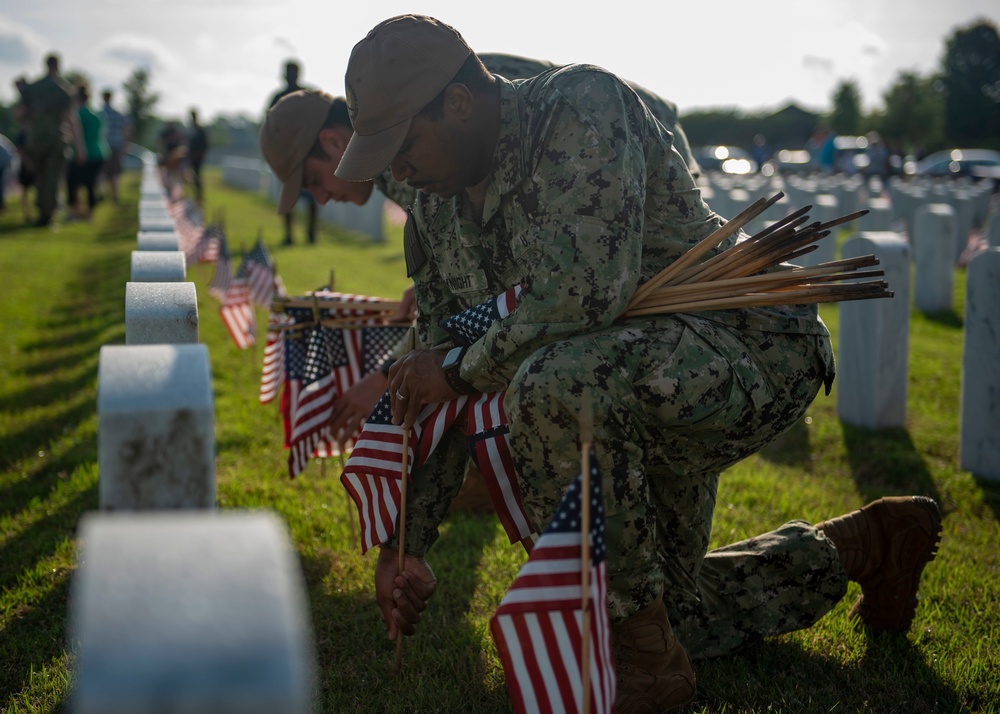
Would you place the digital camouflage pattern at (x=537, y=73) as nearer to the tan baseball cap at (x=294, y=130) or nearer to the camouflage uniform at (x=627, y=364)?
the tan baseball cap at (x=294, y=130)

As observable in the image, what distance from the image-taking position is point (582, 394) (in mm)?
2422

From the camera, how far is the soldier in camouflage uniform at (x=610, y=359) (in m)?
2.53

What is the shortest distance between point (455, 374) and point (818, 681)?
4.72 feet

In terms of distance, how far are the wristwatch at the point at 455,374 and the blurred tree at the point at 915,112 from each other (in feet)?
231

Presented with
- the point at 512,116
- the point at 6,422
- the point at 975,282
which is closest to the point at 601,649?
the point at 512,116

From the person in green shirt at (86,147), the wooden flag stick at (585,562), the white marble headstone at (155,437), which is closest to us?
the white marble headstone at (155,437)

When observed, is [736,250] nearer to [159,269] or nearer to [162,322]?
[162,322]

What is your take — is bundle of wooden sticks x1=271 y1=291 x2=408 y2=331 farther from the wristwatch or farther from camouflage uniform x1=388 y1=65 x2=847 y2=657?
the wristwatch

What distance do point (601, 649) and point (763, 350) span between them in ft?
3.60

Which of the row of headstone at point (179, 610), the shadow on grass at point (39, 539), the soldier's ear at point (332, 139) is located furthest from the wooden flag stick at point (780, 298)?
the shadow on grass at point (39, 539)

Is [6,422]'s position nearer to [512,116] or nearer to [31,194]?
[512,116]

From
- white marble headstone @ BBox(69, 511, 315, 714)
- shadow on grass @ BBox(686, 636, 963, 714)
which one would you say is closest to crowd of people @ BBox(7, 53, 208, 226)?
shadow on grass @ BBox(686, 636, 963, 714)

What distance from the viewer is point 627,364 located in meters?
2.54

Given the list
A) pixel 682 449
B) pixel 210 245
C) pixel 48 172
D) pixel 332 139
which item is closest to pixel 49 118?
pixel 48 172
